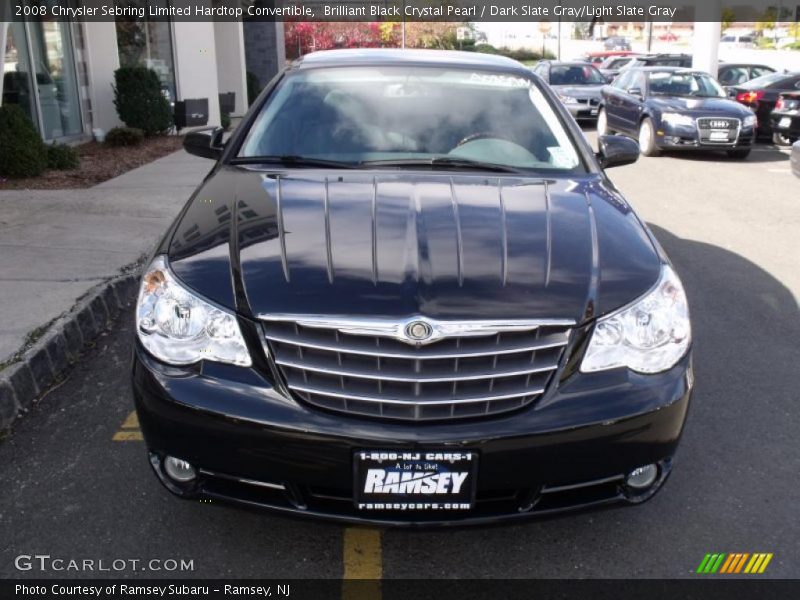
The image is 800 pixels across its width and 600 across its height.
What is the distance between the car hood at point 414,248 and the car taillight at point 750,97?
13.4m

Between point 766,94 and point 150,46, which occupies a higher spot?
point 150,46

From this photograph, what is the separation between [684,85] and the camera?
46.5ft

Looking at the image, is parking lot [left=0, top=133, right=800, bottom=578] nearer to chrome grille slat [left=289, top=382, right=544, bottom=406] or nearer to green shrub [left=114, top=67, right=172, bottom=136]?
chrome grille slat [left=289, top=382, right=544, bottom=406]

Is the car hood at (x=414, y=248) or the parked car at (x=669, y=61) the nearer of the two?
the car hood at (x=414, y=248)

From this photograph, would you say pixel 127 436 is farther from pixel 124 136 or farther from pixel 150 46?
pixel 150 46

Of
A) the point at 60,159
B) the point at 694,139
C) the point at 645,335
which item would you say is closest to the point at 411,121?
the point at 645,335

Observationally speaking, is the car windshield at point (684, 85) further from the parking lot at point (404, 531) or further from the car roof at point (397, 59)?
the car roof at point (397, 59)

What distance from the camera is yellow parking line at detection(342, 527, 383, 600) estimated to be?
105 inches

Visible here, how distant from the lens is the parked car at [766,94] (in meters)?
15.0

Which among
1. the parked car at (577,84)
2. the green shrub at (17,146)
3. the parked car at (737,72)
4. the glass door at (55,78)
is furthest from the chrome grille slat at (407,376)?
the parked car at (737,72)

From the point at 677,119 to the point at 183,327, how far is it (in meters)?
12.0

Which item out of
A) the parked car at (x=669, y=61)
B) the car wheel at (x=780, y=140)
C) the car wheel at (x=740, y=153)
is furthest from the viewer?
the parked car at (x=669, y=61)

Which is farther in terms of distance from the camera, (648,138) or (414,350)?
(648,138)

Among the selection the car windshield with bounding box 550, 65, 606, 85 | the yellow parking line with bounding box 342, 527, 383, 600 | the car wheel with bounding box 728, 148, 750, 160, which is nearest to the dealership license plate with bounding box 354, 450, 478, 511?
the yellow parking line with bounding box 342, 527, 383, 600
